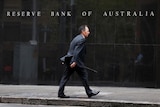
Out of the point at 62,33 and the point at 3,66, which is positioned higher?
the point at 62,33

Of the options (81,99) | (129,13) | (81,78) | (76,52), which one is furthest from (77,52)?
(129,13)

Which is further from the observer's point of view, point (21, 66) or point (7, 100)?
point (21, 66)

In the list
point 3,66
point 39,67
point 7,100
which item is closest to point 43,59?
point 39,67

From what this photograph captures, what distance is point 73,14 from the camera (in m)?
14.2

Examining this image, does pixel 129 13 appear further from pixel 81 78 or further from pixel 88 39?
pixel 81 78

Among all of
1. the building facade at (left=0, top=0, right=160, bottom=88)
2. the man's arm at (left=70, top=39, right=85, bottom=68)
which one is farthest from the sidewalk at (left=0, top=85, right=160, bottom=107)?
the building facade at (left=0, top=0, right=160, bottom=88)

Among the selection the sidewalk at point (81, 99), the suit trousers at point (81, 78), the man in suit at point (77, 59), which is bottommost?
the sidewalk at point (81, 99)

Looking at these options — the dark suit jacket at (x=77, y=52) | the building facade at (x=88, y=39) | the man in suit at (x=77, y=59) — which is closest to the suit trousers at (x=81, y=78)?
the man in suit at (x=77, y=59)

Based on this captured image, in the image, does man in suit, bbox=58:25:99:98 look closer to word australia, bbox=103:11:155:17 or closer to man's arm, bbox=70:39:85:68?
man's arm, bbox=70:39:85:68

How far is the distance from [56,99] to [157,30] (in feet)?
16.4

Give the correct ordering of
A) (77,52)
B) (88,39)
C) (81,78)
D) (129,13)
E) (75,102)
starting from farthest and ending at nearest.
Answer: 1. (88,39)
2. (129,13)
3. (81,78)
4. (77,52)
5. (75,102)

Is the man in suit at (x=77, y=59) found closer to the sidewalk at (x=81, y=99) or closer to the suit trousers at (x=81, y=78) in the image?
the suit trousers at (x=81, y=78)

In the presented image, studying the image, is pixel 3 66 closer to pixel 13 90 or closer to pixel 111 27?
pixel 13 90

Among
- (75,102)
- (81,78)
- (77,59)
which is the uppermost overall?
(77,59)
